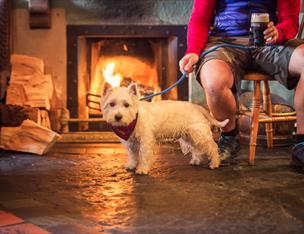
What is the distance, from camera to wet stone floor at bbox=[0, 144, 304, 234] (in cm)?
193

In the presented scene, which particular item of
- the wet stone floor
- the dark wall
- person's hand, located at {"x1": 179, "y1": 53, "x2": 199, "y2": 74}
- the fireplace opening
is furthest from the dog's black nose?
the fireplace opening

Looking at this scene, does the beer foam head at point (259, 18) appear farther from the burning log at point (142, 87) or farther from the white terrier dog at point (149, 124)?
the burning log at point (142, 87)

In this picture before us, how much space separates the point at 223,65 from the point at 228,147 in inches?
19.3

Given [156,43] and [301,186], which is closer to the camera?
[301,186]

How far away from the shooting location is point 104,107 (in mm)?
2750

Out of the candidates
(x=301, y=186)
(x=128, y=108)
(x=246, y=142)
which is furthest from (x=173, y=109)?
(x=246, y=142)

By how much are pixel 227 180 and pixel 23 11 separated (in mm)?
2406

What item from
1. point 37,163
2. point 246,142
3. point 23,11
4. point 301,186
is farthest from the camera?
point 23,11

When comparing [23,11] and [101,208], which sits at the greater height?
[23,11]

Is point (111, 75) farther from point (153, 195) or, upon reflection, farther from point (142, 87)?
point (153, 195)

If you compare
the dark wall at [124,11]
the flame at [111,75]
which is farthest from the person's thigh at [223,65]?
the flame at [111,75]

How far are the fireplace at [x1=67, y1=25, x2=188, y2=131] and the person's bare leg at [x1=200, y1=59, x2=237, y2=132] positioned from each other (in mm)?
1506

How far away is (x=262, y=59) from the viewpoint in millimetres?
2865

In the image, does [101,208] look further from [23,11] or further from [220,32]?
[23,11]
